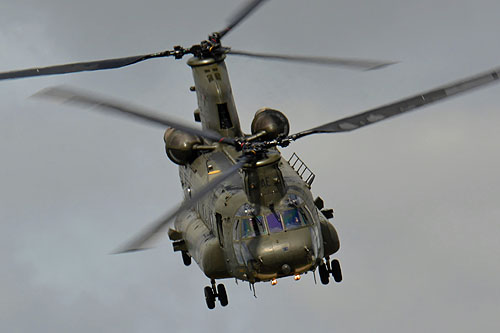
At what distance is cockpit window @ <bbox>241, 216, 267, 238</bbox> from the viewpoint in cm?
4503

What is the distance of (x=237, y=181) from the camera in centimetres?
4834

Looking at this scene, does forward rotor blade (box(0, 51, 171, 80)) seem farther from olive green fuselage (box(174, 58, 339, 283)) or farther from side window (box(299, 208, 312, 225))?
side window (box(299, 208, 312, 225))

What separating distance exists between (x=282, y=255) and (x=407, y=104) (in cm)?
715

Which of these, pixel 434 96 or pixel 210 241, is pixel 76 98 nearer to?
pixel 210 241

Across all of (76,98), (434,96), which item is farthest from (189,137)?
(434,96)

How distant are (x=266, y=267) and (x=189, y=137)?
9580 mm

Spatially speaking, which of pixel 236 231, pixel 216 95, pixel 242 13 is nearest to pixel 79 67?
pixel 216 95

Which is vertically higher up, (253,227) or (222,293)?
(253,227)

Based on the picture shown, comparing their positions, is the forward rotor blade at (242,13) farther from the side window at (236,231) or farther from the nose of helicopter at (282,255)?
the nose of helicopter at (282,255)

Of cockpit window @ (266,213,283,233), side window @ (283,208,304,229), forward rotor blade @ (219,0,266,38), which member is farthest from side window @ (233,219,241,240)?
forward rotor blade @ (219,0,266,38)

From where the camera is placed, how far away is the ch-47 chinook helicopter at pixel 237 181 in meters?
43.4

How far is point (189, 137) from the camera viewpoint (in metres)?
52.0

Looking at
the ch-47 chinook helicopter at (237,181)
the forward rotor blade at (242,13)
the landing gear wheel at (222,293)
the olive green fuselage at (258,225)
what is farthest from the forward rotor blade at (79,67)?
the landing gear wheel at (222,293)

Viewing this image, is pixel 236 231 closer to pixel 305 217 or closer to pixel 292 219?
pixel 292 219
